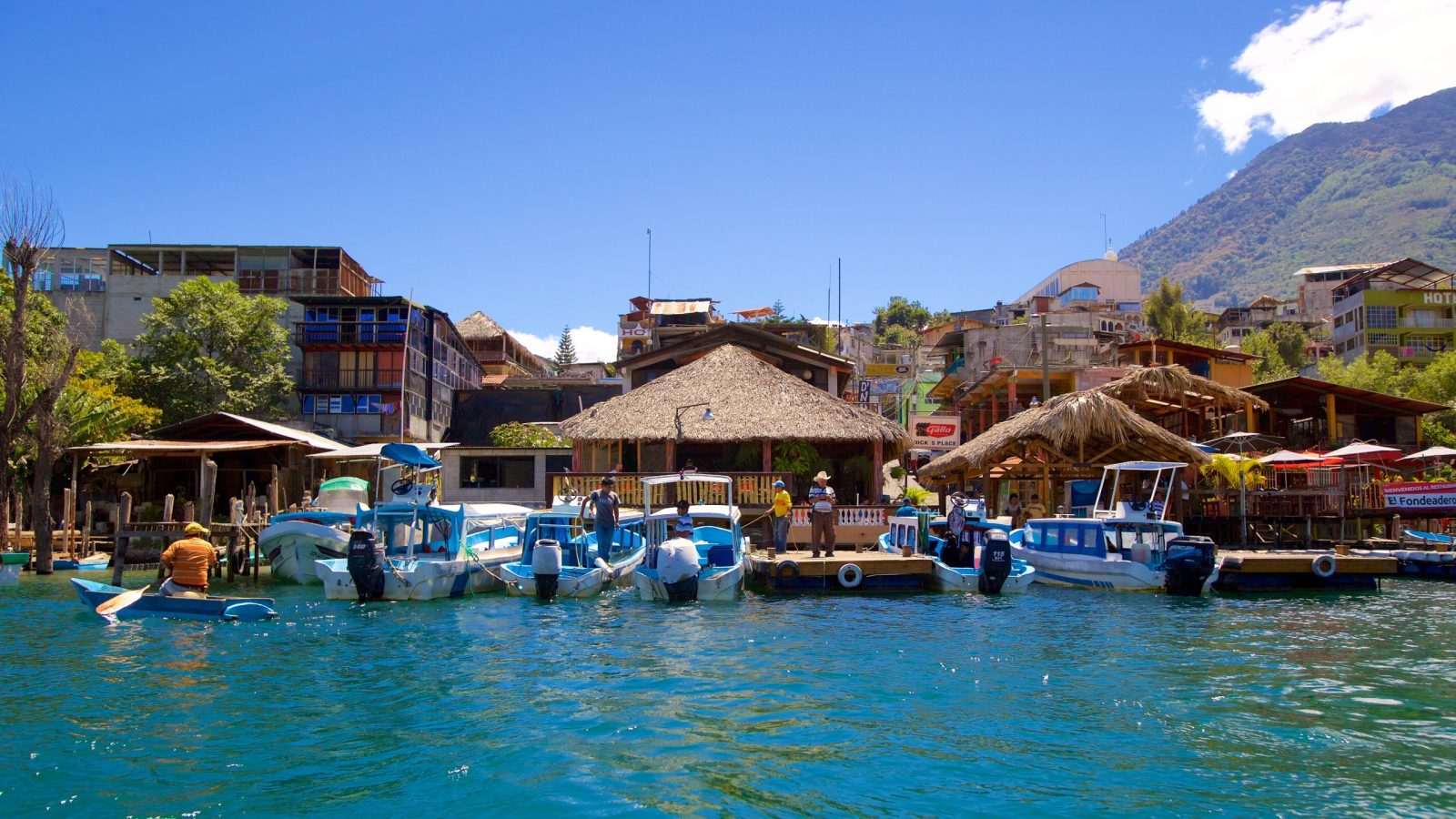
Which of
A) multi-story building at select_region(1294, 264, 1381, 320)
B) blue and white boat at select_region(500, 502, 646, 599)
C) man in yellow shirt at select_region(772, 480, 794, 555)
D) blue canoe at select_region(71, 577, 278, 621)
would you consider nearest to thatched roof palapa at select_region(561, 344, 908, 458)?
blue and white boat at select_region(500, 502, 646, 599)

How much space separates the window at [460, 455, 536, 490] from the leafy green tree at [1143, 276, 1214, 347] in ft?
167

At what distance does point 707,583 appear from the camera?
18.7m

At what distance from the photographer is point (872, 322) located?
4102 inches

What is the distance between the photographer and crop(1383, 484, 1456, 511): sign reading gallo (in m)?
27.0

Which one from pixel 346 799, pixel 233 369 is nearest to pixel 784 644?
pixel 346 799

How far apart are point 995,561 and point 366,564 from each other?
38.6 ft

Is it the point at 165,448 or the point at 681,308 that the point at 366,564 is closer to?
the point at 165,448

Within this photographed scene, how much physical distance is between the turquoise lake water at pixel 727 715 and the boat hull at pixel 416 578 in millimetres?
2102

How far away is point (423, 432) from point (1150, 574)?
3811cm

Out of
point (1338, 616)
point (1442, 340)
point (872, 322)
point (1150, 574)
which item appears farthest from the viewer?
point (872, 322)

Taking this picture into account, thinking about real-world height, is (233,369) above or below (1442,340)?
below

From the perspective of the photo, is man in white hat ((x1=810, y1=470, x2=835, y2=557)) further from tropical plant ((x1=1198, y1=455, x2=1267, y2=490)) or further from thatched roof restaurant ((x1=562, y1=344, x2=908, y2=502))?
tropical plant ((x1=1198, y1=455, x2=1267, y2=490))

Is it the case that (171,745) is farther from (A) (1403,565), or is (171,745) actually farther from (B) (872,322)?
(B) (872,322)

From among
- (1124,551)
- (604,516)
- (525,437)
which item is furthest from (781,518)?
(525,437)
